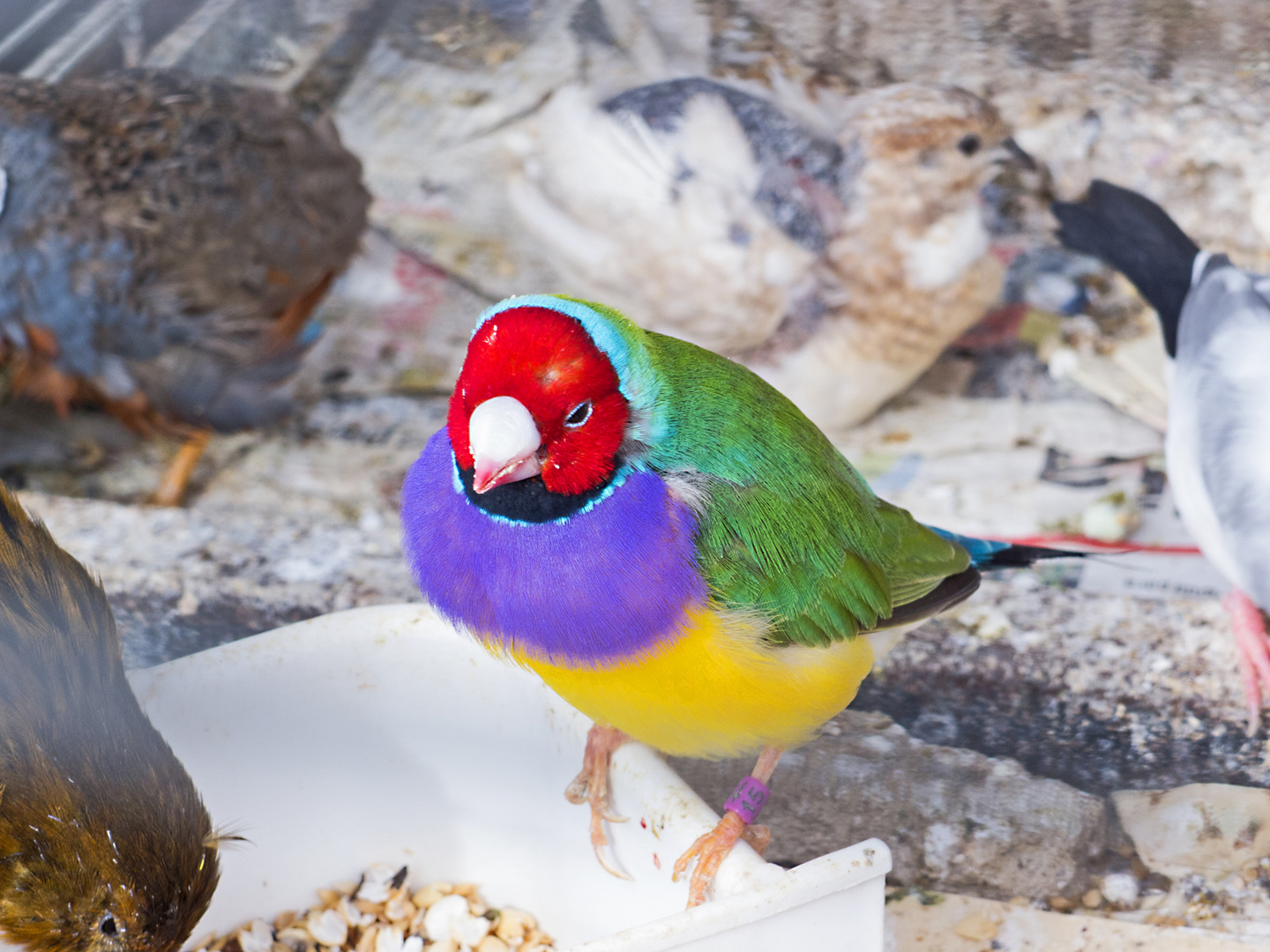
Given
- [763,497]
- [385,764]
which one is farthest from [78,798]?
[763,497]

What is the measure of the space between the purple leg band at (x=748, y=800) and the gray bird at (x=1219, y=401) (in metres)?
0.74

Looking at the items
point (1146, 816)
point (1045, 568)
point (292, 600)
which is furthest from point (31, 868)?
point (1045, 568)

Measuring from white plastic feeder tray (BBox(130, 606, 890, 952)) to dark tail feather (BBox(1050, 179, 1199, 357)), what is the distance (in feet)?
3.85

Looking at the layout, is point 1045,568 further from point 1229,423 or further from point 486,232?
point 486,232

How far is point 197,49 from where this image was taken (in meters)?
2.07

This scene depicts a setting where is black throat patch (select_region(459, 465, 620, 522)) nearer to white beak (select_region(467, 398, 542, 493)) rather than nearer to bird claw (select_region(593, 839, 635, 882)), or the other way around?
white beak (select_region(467, 398, 542, 493))

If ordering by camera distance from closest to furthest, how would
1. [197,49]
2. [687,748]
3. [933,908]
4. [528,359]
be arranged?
[528,359]
[687,748]
[933,908]
[197,49]

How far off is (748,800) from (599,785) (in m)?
0.14

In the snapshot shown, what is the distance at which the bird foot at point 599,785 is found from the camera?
109 centimetres

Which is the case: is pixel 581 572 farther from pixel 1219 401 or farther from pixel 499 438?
pixel 1219 401

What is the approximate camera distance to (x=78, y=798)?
91 centimetres

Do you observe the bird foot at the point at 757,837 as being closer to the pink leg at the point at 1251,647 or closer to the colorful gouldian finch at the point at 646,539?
the colorful gouldian finch at the point at 646,539

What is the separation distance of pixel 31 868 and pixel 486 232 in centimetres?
173

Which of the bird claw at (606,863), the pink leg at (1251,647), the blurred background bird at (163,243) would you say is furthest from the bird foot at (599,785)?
the blurred background bird at (163,243)
